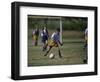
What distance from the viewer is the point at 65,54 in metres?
1.32

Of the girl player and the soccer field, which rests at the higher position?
the girl player

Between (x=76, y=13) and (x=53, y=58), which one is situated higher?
(x=76, y=13)

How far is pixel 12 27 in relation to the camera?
1.22 meters

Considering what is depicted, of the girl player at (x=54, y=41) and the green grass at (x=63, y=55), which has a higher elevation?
the girl player at (x=54, y=41)

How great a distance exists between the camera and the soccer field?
1253 millimetres

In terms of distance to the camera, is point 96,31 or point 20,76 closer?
point 20,76

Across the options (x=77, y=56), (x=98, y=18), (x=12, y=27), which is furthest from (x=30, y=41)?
(x=98, y=18)

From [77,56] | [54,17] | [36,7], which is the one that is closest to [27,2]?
[36,7]

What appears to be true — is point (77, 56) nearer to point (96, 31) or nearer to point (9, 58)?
point (96, 31)

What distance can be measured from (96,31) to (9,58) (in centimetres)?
45

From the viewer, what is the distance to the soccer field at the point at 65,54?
1253mm

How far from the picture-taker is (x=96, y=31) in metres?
1.39

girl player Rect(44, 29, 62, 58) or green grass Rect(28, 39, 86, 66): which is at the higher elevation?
girl player Rect(44, 29, 62, 58)

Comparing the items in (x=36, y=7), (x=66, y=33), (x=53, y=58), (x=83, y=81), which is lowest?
(x=83, y=81)
